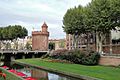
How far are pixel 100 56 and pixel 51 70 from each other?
12.8 metres

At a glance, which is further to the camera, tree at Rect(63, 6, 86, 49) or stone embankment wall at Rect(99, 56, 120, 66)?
tree at Rect(63, 6, 86, 49)

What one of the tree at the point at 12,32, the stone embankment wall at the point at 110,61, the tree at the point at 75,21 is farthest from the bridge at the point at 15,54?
the stone embankment wall at the point at 110,61

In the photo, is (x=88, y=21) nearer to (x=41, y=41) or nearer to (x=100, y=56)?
(x=100, y=56)

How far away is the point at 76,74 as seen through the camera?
37.2 metres

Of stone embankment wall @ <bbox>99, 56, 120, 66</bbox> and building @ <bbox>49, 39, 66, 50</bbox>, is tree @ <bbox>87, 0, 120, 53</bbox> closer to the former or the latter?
stone embankment wall @ <bbox>99, 56, 120, 66</bbox>

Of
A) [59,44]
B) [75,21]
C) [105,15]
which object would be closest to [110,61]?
[105,15]

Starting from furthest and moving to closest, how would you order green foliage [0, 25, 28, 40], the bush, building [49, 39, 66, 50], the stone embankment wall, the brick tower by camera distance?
building [49, 39, 66, 50]
the brick tower
green foliage [0, 25, 28, 40]
the bush
the stone embankment wall

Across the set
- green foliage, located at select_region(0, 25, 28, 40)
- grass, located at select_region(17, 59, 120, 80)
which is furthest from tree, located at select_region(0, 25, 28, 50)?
grass, located at select_region(17, 59, 120, 80)

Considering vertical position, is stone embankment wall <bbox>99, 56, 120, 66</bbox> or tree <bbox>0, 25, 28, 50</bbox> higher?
tree <bbox>0, 25, 28, 50</bbox>

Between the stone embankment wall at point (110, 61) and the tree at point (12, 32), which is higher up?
the tree at point (12, 32)

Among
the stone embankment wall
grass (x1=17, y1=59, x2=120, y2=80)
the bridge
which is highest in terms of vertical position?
the bridge

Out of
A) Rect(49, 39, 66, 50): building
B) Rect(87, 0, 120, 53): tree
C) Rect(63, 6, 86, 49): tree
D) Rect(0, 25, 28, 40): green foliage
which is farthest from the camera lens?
Rect(49, 39, 66, 50): building

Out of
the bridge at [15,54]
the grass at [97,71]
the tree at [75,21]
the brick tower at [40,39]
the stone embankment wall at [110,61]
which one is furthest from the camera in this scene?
the brick tower at [40,39]

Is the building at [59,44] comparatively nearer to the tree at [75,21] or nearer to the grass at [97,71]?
the tree at [75,21]
